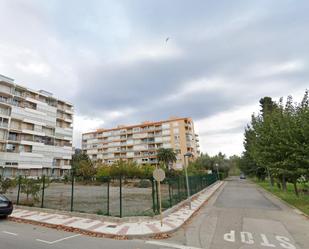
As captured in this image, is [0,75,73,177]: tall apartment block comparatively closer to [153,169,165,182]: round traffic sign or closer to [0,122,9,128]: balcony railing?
[0,122,9,128]: balcony railing

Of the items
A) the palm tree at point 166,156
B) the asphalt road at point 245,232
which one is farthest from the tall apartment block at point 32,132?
the asphalt road at point 245,232

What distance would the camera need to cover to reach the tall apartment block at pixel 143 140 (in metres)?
82.9

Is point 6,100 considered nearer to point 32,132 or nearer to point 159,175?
point 32,132

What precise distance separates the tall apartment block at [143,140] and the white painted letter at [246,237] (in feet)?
216

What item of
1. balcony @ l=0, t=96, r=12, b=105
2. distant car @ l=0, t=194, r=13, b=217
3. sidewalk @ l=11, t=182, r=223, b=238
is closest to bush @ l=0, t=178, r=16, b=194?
sidewalk @ l=11, t=182, r=223, b=238

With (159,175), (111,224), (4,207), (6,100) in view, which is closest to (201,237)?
(159,175)

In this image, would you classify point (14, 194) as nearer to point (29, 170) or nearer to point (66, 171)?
point (29, 170)

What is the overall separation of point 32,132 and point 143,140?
44154mm

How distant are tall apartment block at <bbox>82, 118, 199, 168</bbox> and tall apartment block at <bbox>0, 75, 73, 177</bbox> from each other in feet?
102

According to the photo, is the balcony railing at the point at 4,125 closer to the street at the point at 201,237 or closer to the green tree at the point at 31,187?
the green tree at the point at 31,187

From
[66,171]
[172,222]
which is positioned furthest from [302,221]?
[66,171]

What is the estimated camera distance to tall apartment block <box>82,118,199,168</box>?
8288cm

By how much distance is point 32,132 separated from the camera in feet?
178

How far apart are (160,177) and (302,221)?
752 cm
